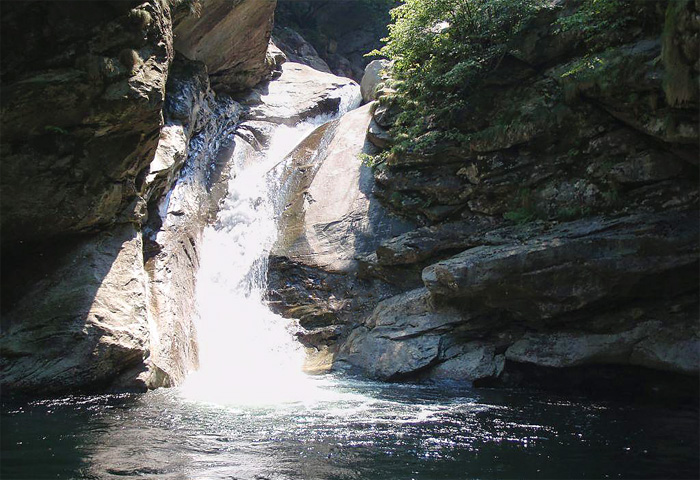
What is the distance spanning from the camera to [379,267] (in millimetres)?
13023

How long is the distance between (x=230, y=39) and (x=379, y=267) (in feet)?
31.8

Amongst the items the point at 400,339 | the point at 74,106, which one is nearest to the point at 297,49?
the point at 74,106

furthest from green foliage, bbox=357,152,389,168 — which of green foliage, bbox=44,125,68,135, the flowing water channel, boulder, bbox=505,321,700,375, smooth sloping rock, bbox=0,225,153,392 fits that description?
green foliage, bbox=44,125,68,135

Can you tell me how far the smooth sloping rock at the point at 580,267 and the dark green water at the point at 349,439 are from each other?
184 cm

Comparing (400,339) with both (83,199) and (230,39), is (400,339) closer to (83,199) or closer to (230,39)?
(83,199)

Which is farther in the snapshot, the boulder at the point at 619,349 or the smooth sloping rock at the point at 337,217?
the smooth sloping rock at the point at 337,217

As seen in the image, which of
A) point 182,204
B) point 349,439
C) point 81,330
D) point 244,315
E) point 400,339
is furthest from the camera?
point 182,204

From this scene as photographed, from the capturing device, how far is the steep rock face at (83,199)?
28.0ft

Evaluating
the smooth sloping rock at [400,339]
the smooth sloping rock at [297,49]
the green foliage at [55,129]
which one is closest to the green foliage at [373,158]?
the smooth sloping rock at [400,339]

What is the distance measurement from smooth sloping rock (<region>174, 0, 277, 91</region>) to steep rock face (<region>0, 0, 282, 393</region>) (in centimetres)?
568

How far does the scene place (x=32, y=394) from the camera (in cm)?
832

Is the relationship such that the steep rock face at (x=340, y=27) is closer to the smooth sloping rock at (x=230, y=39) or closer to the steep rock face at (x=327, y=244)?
the smooth sloping rock at (x=230, y=39)

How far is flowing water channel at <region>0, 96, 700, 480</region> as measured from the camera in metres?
5.31

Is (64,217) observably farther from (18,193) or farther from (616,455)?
(616,455)
